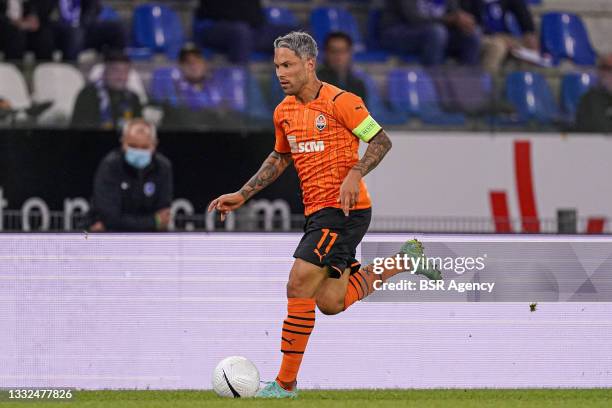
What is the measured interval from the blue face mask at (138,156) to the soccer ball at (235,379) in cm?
394

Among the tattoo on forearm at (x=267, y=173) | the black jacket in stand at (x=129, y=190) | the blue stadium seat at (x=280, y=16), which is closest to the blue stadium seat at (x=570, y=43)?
the blue stadium seat at (x=280, y=16)

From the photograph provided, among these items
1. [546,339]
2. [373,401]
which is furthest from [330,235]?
[546,339]

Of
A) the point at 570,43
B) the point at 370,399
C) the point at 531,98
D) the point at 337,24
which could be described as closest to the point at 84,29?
the point at 337,24

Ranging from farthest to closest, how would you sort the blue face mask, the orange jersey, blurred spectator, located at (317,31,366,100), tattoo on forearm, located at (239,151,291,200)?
blurred spectator, located at (317,31,366,100) → the blue face mask → tattoo on forearm, located at (239,151,291,200) → the orange jersey

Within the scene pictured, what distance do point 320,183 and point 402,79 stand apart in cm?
647

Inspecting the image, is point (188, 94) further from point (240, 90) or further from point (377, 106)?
point (377, 106)

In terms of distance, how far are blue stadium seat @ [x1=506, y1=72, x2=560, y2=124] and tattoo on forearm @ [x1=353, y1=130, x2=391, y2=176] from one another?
22.0 feet

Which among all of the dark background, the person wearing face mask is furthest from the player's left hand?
the dark background

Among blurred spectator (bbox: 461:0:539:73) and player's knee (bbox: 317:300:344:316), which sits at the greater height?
blurred spectator (bbox: 461:0:539:73)

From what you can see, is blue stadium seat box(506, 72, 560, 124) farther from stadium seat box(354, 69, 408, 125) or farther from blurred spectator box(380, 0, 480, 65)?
blurred spectator box(380, 0, 480, 65)

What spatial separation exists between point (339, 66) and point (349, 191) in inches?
264

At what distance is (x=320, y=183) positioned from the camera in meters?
7.79

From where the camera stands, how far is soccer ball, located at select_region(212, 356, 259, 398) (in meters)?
7.81

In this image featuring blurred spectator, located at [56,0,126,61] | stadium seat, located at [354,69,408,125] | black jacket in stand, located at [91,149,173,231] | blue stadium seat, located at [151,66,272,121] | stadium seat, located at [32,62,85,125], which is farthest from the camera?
blurred spectator, located at [56,0,126,61]
